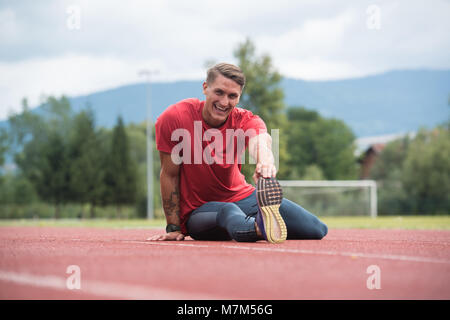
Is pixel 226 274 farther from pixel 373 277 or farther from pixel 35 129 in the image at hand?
pixel 35 129

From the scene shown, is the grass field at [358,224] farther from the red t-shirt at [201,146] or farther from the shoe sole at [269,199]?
the shoe sole at [269,199]

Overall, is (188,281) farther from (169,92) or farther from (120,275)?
(169,92)

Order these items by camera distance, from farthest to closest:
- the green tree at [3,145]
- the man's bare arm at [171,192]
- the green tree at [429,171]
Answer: the green tree at [3,145] < the green tree at [429,171] < the man's bare arm at [171,192]

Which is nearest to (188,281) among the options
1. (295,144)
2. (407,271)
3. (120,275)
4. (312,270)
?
(120,275)

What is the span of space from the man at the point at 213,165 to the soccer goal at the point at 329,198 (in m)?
24.1

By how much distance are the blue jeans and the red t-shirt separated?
0.15m

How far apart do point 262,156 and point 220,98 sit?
28.1 inches

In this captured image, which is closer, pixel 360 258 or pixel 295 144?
pixel 360 258

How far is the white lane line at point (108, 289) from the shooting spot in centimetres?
233

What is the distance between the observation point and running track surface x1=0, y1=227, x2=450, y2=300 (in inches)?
95.2

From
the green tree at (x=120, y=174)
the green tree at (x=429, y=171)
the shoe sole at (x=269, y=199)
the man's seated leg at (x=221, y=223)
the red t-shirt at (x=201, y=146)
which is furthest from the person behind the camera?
the green tree at (x=120, y=174)

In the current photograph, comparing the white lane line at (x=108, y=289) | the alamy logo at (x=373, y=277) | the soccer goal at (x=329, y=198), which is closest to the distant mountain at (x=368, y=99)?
the soccer goal at (x=329, y=198)
